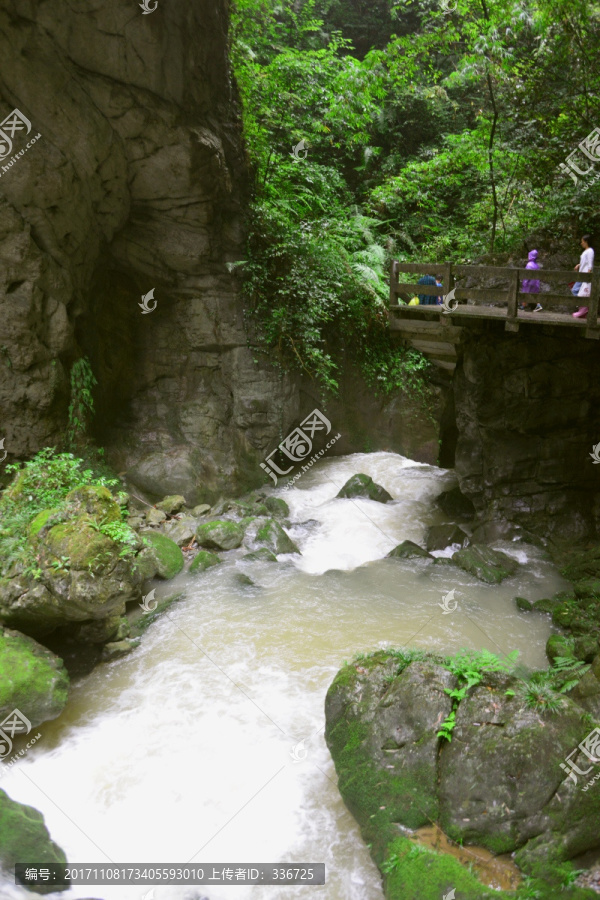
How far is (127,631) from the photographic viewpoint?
8156mm

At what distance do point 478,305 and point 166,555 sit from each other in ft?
25.6

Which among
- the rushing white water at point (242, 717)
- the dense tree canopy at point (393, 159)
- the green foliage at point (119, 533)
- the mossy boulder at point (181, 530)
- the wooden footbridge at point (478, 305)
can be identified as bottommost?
the rushing white water at point (242, 717)

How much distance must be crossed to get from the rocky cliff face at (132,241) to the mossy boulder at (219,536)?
229 centimetres

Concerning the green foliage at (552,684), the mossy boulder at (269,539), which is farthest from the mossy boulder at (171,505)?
the green foliage at (552,684)

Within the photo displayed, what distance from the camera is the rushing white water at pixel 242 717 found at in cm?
519

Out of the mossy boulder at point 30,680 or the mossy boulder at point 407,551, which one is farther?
the mossy boulder at point 407,551

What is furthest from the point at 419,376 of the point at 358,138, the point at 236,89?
the point at 236,89

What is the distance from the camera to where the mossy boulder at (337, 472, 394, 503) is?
13.5 metres

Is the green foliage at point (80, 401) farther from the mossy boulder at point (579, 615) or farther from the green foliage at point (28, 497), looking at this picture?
the mossy boulder at point (579, 615)

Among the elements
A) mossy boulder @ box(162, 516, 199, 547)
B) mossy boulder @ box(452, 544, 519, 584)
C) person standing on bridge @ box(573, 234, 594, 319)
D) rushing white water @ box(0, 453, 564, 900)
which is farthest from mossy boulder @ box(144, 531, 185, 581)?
person standing on bridge @ box(573, 234, 594, 319)

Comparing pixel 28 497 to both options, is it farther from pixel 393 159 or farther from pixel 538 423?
pixel 393 159

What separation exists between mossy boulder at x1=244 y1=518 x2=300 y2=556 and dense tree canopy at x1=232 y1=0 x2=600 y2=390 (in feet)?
14.7

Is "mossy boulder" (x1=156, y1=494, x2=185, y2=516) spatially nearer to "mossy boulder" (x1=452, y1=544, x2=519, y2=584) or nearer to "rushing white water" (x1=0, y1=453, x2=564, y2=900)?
"rushing white water" (x1=0, y1=453, x2=564, y2=900)

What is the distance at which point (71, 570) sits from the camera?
21.8ft
